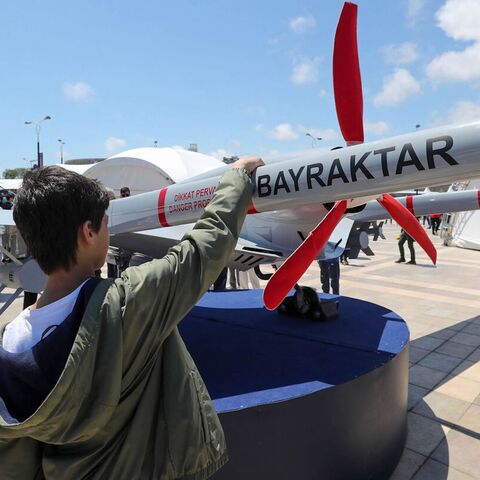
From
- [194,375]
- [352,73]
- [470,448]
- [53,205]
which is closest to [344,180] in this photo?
[352,73]

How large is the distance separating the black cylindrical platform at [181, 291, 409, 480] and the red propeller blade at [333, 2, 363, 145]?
71.4 inches

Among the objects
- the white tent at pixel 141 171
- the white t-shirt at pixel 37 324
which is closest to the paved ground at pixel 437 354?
the white t-shirt at pixel 37 324

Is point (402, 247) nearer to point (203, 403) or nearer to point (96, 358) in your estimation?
point (203, 403)

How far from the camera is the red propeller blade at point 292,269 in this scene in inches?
125

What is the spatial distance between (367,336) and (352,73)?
2316 millimetres

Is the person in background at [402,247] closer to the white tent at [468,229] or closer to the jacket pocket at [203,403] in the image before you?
the white tent at [468,229]

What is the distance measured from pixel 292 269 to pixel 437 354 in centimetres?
380

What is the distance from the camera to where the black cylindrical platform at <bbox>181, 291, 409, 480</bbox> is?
2.52m

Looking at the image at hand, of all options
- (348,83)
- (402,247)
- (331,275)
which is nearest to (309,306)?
(348,83)

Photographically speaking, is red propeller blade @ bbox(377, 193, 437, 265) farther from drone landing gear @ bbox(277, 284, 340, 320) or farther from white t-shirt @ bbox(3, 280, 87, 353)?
white t-shirt @ bbox(3, 280, 87, 353)

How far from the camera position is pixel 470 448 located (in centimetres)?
355

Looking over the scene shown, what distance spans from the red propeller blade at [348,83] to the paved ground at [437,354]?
2.76 meters

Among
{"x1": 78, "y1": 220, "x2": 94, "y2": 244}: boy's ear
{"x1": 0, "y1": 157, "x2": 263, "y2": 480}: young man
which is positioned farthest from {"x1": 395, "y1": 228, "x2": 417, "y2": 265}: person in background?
{"x1": 78, "y1": 220, "x2": 94, "y2": 244}: boy's ear

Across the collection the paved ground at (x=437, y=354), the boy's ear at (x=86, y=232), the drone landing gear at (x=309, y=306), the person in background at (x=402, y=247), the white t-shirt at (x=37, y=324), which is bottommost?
the paved ground at (x=437, y=354)
